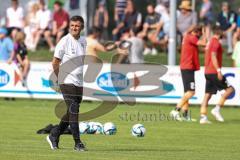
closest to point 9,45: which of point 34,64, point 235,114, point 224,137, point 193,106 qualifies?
point 34,64

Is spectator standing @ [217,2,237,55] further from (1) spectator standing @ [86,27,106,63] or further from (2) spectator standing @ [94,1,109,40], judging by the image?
(1) spectator standing @ [86,27,106,63]

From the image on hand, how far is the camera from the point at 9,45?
31094mm

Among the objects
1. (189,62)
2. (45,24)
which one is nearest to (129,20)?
(45,24)

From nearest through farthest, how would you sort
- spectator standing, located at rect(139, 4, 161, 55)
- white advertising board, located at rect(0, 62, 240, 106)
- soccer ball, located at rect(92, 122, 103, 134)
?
soccer ball, located at rect(92, 122, 103, 134), white advertising board, located at rect(0, 62, 240, 106), spectator standing, located at rect(139, 4, 161, 55)

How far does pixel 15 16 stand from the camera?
112 feet

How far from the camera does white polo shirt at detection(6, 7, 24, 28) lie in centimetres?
3388

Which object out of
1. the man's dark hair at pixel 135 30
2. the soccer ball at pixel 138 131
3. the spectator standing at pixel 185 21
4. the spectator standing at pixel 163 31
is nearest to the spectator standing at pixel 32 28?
the man's dark hair at pixel 135 30

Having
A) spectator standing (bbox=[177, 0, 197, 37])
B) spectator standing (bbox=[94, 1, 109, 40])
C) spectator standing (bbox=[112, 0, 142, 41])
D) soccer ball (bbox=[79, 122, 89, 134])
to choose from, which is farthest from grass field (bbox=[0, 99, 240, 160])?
spectator standing (bbox=[94, 1, 109, 40])

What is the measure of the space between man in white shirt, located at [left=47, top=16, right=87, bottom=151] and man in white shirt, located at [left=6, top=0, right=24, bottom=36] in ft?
60.0

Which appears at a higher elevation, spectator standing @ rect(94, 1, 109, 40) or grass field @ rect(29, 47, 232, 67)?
spectator standing @ rect(94, 1, 109, 40)

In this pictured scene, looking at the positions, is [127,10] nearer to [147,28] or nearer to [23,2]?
[147,28]

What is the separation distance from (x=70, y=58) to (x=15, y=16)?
61.0 ft

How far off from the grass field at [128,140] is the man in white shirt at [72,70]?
1.67ft

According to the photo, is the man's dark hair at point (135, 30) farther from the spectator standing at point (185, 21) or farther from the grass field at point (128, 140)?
the grass field at point (128, 140)
